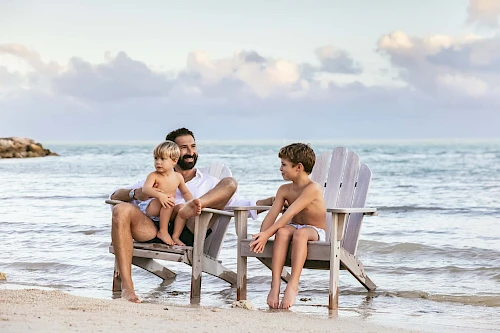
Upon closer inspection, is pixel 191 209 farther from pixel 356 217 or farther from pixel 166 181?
pixel 356 217

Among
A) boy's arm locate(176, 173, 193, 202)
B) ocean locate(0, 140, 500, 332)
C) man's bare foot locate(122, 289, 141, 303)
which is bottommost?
ocean locate(0, 140, 500, 332)

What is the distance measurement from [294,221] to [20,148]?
36.5 meters

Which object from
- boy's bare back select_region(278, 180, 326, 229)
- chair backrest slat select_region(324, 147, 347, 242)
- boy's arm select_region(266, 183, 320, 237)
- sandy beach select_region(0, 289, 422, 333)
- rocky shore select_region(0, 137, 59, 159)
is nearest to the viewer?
sandy beach select_region(0, 289, 422, 333)

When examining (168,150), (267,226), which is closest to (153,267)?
(168,150)

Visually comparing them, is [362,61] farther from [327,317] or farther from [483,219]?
[327,317]

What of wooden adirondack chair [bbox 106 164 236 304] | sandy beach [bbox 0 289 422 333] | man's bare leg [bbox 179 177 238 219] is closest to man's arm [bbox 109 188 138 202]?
wooden adirondack chair [bbox 106 164 236 304]

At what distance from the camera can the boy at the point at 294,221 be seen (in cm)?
421

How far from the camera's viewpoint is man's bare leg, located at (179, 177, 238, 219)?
448 centimetres

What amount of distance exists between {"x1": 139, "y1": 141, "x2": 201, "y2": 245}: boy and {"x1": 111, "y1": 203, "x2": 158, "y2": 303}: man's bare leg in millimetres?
103

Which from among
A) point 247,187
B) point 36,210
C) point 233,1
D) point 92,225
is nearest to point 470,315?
point 92,225

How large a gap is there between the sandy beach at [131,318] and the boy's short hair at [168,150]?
92 centimetres

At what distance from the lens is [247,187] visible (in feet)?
56.8

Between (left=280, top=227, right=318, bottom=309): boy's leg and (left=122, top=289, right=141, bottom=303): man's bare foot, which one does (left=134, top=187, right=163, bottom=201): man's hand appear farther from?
(left=280, top=227, right=318, bottom=309): boy's leg

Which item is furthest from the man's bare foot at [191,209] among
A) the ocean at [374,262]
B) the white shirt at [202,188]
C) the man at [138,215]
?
the ocean at [374,262]
